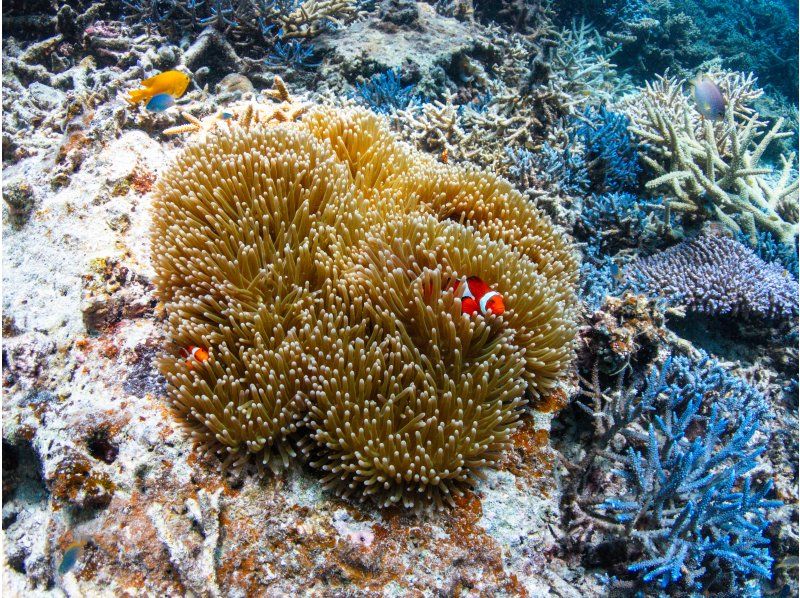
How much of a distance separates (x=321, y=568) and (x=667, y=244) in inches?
179

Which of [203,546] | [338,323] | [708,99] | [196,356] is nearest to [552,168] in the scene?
[708,99]

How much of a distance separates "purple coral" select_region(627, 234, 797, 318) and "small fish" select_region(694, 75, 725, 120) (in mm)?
2939

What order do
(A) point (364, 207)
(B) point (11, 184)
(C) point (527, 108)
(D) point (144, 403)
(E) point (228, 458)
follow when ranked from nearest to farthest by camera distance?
(E) point (228, 458) → (D) point (144, 403) → (A) point (364, 207) → (B) point (11, 184) → (C) point (527, 108)

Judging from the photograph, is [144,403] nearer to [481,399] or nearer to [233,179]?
[233,179]

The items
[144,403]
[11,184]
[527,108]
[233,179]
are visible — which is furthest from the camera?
[527,108]

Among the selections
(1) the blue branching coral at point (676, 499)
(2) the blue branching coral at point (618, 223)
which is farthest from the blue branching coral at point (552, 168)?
(1) the blue branching coral at point (676, 499)

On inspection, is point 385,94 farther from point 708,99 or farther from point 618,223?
point 708,99

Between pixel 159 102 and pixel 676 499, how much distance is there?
480 centimetres

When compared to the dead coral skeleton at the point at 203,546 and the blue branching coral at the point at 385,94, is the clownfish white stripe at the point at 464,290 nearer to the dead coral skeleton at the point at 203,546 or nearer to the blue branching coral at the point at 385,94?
the dead coral skeleton at the point at 203,546

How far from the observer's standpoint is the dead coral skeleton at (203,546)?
2137 millimetres

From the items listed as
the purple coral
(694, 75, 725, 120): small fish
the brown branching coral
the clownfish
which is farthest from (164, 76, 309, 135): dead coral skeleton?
(694, 75, 725, 120): small fish

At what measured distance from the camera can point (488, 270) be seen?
277 centimetres

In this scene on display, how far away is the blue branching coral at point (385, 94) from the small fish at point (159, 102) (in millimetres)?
2505

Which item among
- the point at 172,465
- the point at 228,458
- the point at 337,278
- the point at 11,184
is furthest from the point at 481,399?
the point at 11,184
